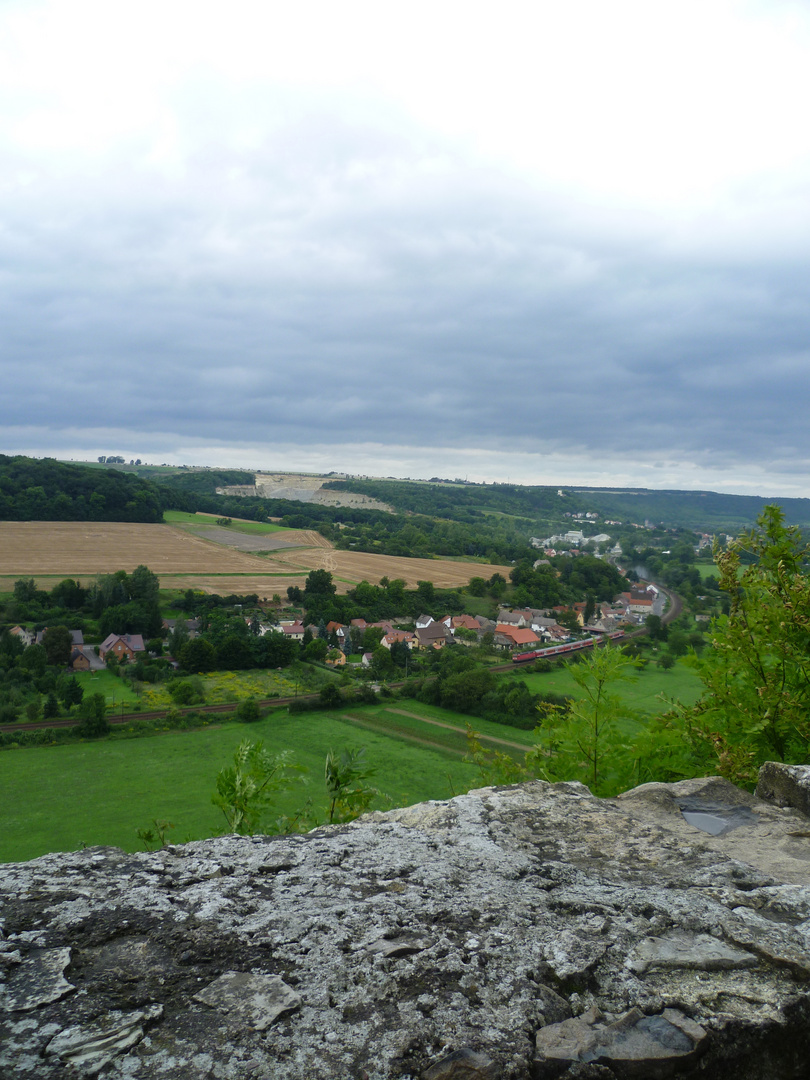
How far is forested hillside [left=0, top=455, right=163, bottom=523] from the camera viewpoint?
83438 mm

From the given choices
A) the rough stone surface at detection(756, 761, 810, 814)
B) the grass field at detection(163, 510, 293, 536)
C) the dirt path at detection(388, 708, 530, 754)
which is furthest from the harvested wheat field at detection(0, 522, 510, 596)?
the rough stone surface at detection(756, 761, 810, 814)

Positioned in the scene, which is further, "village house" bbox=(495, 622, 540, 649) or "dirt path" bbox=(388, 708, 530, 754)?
"village house" bbox=(495, 622, 540, 649)

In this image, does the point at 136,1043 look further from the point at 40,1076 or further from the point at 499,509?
the point at 499,509

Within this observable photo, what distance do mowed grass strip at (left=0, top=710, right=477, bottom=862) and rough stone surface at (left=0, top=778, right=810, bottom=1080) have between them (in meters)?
15.0

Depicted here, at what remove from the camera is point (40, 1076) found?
1760mm

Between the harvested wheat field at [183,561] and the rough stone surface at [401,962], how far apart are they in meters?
61.3

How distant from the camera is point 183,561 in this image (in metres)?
71.6

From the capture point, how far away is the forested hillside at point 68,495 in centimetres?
8344

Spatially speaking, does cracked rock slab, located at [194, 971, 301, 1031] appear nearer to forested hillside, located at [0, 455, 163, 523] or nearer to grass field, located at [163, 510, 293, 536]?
forested hillside, located at [0, 455, 163, 523]

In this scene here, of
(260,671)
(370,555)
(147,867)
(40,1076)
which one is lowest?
(260,671)

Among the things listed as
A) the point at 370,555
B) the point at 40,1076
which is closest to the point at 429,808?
the point at 40,1076

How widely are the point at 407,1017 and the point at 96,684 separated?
46.9 m

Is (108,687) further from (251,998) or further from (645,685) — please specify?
(251,998)

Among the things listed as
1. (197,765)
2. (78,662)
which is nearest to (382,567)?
(78,662)
